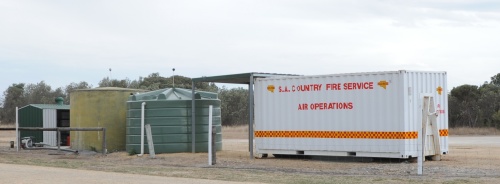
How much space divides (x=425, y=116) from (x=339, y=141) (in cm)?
279

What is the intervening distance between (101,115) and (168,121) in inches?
142

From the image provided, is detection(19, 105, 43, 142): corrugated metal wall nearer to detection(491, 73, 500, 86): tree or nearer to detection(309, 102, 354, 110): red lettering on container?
detection(309, 102, 354, 110): red lettering on container

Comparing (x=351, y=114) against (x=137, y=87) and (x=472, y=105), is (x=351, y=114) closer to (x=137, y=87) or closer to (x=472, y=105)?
(x=472, y=105)

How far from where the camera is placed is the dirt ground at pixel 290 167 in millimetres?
18016

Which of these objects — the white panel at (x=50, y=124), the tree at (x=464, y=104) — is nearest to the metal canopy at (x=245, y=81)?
the white panel at (x=50, y=124)

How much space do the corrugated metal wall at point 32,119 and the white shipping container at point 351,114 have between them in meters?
13.8

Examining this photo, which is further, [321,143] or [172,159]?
[172,159]

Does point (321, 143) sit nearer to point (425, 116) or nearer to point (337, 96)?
point (337, 96)

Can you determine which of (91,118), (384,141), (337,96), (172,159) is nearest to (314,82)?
(337,96)

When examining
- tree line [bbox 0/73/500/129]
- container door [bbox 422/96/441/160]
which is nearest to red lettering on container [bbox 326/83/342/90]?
container door [bbox 422/96/441/160]

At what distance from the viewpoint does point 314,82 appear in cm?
2366

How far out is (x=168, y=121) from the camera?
91.7ft

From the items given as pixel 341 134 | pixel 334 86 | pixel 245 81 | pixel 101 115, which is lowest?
pixel 341 134

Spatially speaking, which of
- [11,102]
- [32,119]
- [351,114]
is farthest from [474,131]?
[11,102]
